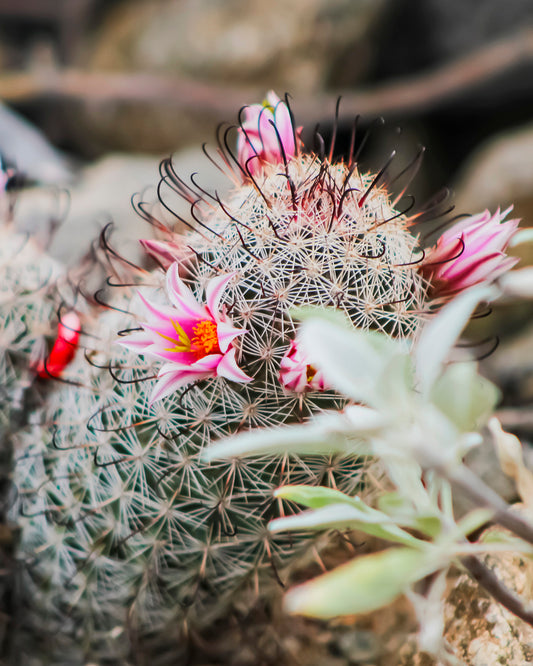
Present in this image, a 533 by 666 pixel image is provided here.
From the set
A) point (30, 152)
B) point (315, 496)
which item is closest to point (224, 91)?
point (30, 152)

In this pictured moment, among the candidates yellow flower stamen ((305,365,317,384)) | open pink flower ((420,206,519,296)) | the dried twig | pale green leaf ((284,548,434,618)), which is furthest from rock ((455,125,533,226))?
pale green leaf ((284,548,434,618))

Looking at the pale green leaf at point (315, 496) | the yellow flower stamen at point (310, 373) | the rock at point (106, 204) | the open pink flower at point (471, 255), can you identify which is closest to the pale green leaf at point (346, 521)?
the pale green leaf at point (315, 496)

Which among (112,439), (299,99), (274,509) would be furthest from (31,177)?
(274,509)

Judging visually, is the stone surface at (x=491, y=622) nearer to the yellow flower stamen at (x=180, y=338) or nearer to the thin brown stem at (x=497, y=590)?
the thin brown stem at (x=497, y=590)

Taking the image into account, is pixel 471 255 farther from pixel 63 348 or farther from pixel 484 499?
pixel 63 348

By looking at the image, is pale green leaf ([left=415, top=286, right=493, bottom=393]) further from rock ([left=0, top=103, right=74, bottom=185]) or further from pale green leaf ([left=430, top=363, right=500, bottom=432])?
rock ([left=0, top=103, right=74, bottom=185])
